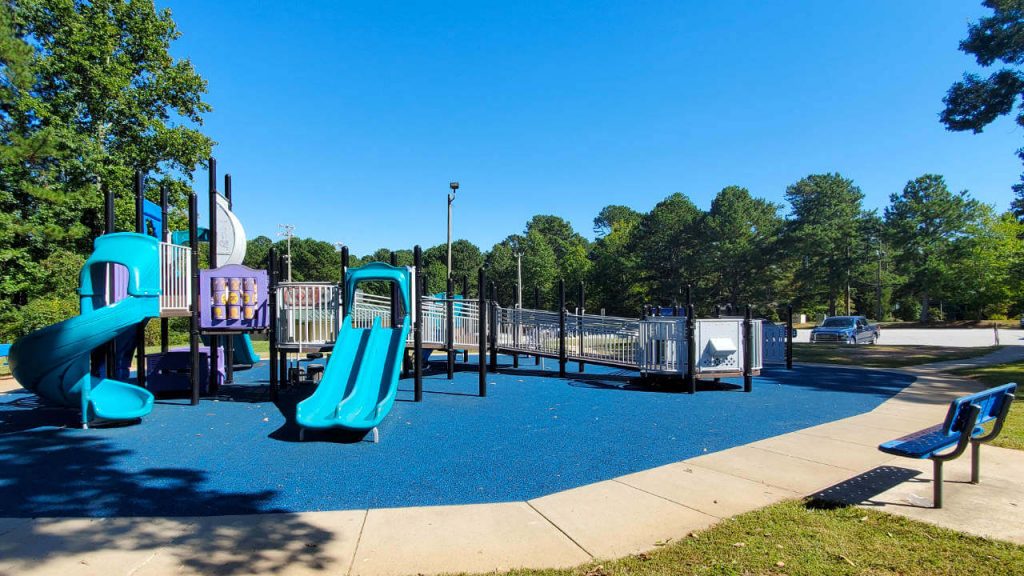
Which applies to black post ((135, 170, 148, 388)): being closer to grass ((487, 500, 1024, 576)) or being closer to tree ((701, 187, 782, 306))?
grass ((487, 500, 1024, 576))

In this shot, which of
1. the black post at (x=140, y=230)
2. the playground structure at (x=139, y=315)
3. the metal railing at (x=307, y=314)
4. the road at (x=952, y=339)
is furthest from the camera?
the road at (x=952, y=339)

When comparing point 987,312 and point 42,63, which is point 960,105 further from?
point 987,312

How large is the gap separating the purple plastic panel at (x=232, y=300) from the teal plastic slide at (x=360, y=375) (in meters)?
1.96

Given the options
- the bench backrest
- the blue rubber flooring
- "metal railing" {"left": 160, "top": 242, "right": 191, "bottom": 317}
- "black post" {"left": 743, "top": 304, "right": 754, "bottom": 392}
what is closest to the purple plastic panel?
"metal railing" {"left": 160, "top": 242, "right": 191, "bottom": 317}

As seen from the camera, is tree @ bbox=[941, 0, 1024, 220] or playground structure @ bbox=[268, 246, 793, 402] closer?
playground structure @ bbox=[268, 246, 793, 402]

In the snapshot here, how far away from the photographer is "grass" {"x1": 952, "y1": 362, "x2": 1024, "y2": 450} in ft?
22.8

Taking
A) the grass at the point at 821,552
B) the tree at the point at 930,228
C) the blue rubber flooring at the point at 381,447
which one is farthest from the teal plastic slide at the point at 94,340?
the tree at the point at 930,228

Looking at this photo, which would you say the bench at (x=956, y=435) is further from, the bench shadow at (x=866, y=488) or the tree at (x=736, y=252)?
the tree at (x=736, y=252)

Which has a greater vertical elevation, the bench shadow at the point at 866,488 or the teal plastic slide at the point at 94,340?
Result: the teal plastic slide at the point at 94,340

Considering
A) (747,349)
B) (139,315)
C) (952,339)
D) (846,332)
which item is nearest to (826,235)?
(952,339)

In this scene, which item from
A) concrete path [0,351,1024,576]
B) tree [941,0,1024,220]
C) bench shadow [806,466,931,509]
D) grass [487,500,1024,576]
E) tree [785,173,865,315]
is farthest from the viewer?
tree [785,173,865,315]

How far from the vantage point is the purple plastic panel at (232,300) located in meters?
11.1

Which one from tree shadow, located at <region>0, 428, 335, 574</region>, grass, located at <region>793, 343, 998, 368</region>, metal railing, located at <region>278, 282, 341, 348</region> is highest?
metal railing, located at <region>278, 282, 341, 348</region>

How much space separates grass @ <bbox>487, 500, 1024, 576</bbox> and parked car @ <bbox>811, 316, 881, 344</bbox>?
31938mm
